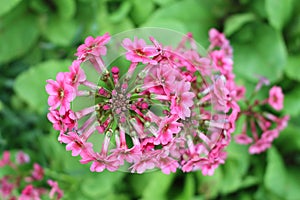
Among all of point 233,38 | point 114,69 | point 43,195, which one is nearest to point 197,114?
point 114,69

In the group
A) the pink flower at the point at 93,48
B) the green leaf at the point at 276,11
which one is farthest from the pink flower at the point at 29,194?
the green leaf at the point at 276,11

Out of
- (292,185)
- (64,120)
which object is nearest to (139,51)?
(64,120)

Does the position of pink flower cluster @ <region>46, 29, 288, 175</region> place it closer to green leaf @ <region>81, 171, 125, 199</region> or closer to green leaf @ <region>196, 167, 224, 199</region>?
green leaf @ <region>81, 171, 125, 199</region>

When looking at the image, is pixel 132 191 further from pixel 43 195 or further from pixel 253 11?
pixel 253 11

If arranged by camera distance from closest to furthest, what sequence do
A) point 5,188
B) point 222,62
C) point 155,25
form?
point 222,62 < point 5,188 < point 155,25

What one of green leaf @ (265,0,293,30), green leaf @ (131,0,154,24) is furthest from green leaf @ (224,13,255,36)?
green leaf @ (131,0,154,24)

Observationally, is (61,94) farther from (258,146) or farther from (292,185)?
(292,185)
